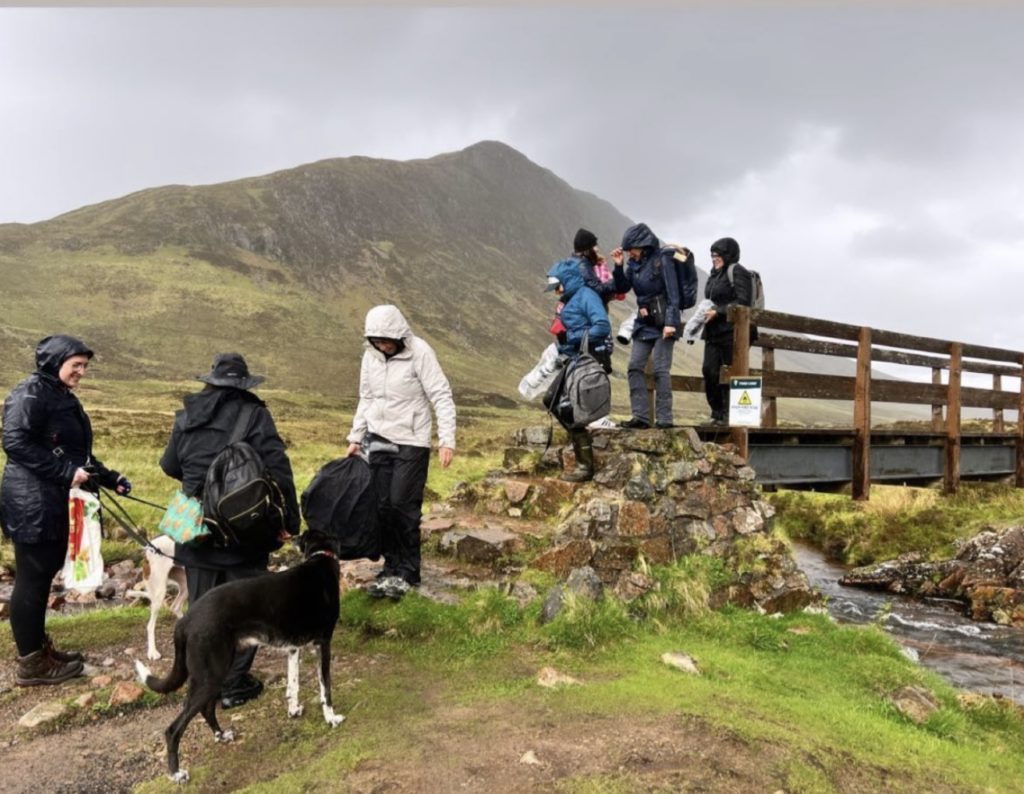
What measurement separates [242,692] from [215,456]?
5.99ft

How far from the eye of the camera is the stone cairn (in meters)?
7.29

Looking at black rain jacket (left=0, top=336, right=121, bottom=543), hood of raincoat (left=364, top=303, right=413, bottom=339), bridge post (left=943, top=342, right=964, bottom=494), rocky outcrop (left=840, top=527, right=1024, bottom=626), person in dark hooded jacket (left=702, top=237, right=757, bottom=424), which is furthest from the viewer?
bridge post (left=943, top=342, right=964, bottom=494)

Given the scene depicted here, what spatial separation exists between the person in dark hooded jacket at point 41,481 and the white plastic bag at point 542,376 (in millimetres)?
4926

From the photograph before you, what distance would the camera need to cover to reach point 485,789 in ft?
12.1

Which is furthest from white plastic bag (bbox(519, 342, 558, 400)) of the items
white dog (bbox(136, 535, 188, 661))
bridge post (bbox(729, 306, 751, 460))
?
white dog (bbox(136, 535, 188, 661))

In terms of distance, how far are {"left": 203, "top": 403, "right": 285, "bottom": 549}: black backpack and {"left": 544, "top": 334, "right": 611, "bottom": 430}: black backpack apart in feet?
12.8

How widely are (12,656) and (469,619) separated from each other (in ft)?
14.3

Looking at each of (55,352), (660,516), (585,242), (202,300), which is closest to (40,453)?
(55,352)

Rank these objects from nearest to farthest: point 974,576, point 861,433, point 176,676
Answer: point 176,676
point 861,433
point 974,576

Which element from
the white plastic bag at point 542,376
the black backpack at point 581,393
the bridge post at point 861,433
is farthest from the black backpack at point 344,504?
the bridge post at point 861,433

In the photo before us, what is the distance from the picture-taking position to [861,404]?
462 inches

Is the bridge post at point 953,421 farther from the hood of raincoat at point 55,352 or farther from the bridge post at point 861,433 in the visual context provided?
the hood of raincoat at point 55,352

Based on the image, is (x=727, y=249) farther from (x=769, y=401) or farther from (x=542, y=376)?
(x=542, y=376)

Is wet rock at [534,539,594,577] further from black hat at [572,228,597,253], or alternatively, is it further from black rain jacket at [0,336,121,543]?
black rain jacket at [0,336,121,543]
